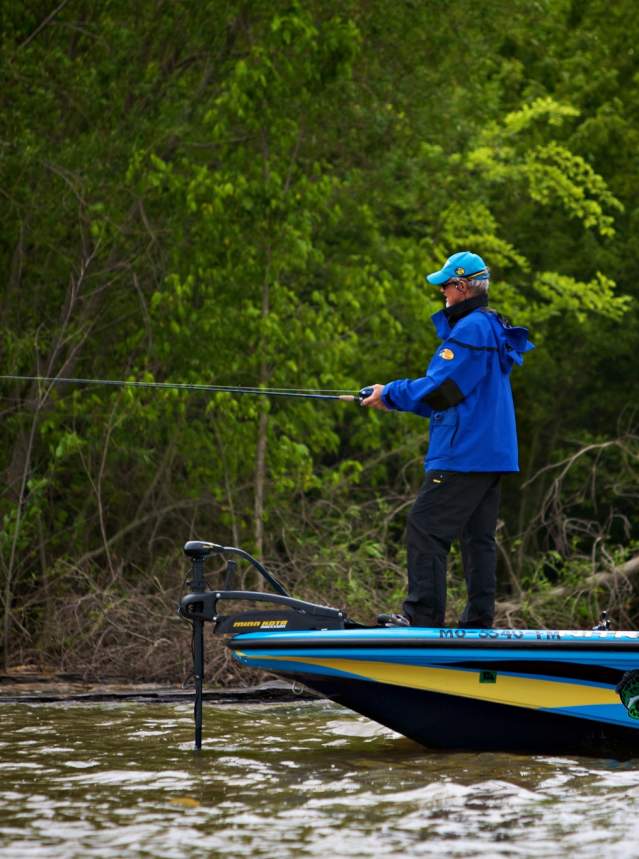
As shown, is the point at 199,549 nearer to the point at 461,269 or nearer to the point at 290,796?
the point at 290,796

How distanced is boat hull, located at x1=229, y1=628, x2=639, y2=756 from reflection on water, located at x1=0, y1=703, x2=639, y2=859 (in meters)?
0.17

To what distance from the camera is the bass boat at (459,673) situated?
7160 millimetres

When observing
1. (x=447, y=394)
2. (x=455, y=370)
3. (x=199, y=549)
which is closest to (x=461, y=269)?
(x=455, y=370)

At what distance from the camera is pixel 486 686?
287 inches

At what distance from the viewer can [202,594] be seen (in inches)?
297

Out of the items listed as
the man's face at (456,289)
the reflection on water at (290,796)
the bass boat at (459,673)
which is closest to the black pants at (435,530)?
the bass boat at (459,673)

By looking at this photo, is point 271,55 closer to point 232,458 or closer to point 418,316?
point 232,458

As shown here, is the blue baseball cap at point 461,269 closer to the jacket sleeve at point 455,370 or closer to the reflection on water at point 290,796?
the jacket sleeve at point 455,370

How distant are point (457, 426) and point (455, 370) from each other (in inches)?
11.0

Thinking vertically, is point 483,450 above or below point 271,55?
below

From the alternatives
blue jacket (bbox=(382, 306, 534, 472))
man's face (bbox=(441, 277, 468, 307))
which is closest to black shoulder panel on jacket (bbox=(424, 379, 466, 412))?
blue jacket (bbox=(382, 306, 534, 472))

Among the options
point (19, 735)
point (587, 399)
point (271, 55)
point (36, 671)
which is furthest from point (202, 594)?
point (587, 399)

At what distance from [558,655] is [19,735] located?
2731 millimetres

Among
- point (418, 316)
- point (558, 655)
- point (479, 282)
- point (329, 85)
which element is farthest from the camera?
point (418, 316)
